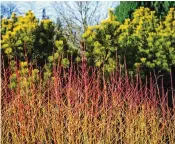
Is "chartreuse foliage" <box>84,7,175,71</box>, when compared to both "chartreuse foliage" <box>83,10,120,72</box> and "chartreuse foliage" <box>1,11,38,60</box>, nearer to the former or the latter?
"chartreuse foliage" <box>83,10,120,72</box>

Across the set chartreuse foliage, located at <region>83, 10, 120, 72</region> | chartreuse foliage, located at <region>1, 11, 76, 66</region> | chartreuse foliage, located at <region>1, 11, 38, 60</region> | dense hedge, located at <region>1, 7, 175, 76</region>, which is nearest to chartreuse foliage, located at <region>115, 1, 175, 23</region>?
dense hedge, located at <region>1, 7, 175, 76</region>

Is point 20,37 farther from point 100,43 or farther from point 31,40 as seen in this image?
point 100,43

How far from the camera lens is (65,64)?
5.20 meters

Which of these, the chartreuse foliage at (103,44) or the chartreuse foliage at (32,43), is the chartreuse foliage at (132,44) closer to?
the chartreuse foliage at (103,44)

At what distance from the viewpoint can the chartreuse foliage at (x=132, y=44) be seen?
5.57m

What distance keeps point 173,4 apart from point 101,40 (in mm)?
3198

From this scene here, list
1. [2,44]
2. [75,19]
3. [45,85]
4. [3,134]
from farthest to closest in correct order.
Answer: [75,19] → [2,44] → [45,85] → [3,134]

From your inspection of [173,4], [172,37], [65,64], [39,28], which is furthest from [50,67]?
[173,4]

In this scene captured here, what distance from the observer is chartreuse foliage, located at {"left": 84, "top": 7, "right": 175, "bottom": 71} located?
18.3ft

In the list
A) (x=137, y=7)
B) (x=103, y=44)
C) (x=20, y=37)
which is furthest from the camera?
(x=137, y=7)

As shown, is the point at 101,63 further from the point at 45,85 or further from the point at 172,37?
the point at 172,37

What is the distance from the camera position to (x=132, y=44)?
19.4 feet

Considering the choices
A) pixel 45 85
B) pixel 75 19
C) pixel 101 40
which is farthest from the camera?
pixel 75 19

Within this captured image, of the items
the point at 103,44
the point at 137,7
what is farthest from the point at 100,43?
the point at 137,7
